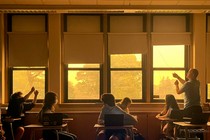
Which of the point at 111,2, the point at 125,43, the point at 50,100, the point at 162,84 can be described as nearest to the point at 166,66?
the point at 162,84

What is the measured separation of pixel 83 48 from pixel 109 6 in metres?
1.33

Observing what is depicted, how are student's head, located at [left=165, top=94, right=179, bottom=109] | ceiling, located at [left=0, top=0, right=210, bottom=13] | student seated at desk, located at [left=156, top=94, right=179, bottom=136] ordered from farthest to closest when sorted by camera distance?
1. ceiling, located at [left=0, top=0, right=210, bottom=13]
2. student's head, located at [left=165, top=94, right=179, bottom=109]
3. student seated at desk, located at [left=156, top=94, right=179, bottom=136]

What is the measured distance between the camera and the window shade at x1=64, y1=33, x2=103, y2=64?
1101 cm

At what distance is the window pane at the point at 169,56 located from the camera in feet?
36.6

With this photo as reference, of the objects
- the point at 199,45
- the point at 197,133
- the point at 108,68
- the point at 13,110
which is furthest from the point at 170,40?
the point at 13,110

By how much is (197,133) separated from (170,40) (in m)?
3.14

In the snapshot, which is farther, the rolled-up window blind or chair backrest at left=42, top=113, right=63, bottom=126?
the rolled-up window blind

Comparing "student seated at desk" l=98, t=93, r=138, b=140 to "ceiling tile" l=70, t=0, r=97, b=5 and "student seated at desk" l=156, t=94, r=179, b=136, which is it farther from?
"ceiling tile" l=70, t=0, r=97, b=5

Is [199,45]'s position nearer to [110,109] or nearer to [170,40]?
[170,40]

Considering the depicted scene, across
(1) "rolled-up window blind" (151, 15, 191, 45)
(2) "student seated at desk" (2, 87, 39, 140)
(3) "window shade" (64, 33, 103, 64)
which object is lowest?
(2) "student seated at desk" (2, 87, 39, 140)

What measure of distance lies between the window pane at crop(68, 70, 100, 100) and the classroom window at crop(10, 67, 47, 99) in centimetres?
65

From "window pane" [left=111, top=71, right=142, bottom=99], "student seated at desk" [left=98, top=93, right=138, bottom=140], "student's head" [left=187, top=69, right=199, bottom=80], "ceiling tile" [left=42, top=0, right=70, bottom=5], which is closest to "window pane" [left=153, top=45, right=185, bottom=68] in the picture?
"window pane" [left=111, top=71, right=142, bottom=99]

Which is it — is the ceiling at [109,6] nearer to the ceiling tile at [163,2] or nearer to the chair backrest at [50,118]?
the ceiling tile at [163,2]

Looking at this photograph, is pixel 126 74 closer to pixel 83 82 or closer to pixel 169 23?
pixel 83 82
